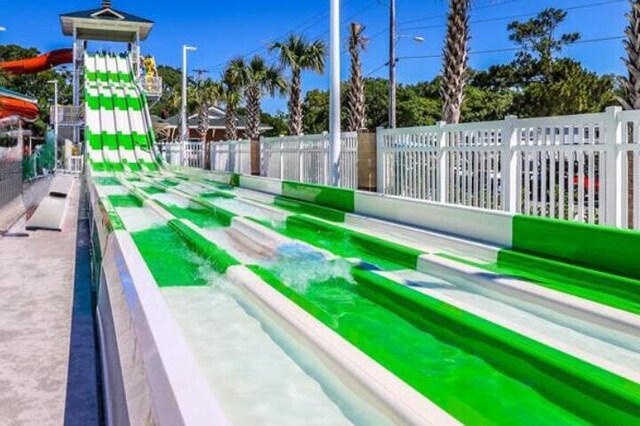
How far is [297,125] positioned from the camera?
73.4ft

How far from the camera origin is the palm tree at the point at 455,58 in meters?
13.0

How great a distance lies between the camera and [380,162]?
9.77 metres

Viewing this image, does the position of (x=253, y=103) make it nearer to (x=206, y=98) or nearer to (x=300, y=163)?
(x=206, y=98)

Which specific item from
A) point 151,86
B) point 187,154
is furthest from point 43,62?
point 187,154

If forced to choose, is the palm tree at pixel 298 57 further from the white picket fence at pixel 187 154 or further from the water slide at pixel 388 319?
the water slide at pixel 388 319

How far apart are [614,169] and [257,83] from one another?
2254cm

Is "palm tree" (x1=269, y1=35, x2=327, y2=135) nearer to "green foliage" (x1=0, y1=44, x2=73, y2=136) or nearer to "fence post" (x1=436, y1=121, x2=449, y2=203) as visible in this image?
"fence post" (x1=436, y1=121, x2=449, y2=203)

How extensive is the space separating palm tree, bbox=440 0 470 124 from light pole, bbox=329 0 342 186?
142 inches

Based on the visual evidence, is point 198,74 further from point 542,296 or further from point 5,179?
point 542,296

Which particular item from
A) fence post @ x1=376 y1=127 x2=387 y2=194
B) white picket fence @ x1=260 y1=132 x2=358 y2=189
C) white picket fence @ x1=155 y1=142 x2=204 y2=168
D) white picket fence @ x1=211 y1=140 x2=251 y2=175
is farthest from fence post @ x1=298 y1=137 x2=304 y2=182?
white picket fence @ x1=155 y1=142 x2=204 y2=168

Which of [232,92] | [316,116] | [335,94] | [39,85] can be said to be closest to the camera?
[335,94]

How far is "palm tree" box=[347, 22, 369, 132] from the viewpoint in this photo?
18.2m

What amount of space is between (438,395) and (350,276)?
176cm

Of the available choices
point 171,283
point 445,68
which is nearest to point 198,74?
Answer: point 445,68
